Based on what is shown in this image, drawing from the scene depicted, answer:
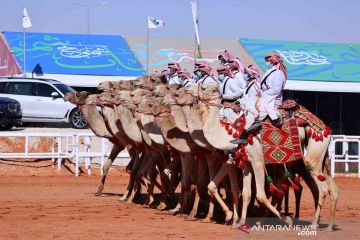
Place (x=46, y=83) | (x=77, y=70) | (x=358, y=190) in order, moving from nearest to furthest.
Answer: (x=358, y=190), (x=46, y=83), (x=77, y=70)

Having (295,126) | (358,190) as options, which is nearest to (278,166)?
(295,126)

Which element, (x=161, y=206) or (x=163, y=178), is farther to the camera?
(x=163, y=178)

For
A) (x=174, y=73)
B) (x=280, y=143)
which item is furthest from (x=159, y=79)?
(x=280, y=143)

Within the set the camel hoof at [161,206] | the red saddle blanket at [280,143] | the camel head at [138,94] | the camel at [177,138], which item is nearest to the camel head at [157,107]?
the camel at [177,138]

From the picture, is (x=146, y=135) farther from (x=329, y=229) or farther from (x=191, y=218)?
(x=329, y=229)

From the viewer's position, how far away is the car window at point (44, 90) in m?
33.7

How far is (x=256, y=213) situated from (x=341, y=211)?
2.42m

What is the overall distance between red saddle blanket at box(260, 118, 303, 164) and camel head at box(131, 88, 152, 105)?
3.57m

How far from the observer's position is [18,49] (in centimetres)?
3938

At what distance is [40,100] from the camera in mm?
33906

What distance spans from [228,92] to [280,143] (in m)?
1.92

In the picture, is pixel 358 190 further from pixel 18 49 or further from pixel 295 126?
pixel 18 49

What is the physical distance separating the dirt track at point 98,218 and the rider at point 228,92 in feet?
6.26

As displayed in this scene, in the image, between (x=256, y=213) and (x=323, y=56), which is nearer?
(x=256, y=213)
